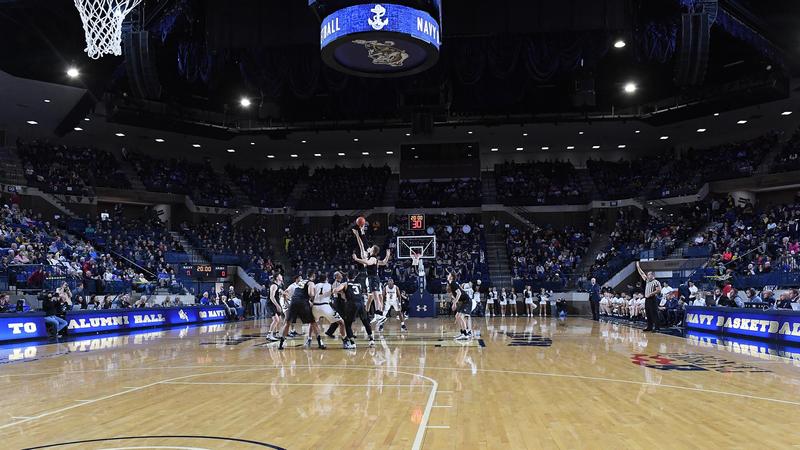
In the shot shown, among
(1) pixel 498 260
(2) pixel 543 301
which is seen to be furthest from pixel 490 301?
(1) pixel 498 260

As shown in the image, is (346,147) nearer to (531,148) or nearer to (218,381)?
(531,148)

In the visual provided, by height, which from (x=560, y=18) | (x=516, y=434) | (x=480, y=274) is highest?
(x=560, y=18)

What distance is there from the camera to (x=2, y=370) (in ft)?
37.4

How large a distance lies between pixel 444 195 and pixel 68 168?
76.0 ft

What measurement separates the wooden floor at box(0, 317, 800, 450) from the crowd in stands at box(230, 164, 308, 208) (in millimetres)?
28918

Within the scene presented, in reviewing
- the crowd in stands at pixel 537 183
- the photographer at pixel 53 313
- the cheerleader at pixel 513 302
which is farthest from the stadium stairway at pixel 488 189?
the photographer at pixel 53 313

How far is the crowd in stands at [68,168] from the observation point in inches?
1323

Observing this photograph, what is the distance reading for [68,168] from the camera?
3522 centimetres

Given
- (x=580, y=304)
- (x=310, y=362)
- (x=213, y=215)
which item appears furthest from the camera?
(x=213, y=215)

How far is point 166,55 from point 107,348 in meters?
14.0

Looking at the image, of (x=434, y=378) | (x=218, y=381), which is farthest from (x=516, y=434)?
(x=218, y=381)

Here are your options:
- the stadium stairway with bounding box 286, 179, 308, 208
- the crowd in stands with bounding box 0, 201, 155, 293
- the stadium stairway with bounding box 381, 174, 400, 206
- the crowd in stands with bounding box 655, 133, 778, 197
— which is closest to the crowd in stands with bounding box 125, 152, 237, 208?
the stadium stairway with bounding box 286, 179, 308, 208

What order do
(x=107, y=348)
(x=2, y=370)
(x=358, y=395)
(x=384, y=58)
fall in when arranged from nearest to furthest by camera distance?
(x=358, y=395) < (x=2, y=370) < (x=107, y=348) < (x=384, y=58)

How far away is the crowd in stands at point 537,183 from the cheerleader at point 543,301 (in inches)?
397
